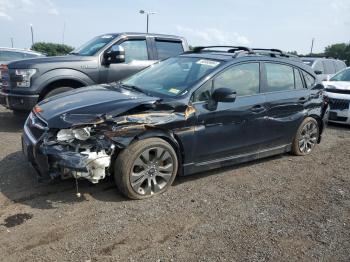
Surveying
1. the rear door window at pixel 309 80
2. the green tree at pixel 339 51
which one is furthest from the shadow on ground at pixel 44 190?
the green tree at pixel 339 51

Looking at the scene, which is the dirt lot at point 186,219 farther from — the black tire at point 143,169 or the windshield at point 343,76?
the windshield at point 343,76

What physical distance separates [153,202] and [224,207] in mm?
817

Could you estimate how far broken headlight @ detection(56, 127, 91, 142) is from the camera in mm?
4113

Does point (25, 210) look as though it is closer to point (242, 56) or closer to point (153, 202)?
point (153, 202)

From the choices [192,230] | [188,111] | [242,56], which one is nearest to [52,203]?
[192,230]

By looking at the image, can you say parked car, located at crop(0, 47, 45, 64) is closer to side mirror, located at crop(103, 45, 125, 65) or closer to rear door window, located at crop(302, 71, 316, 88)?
side mirror, located at crop(103, 45, 125, 65)

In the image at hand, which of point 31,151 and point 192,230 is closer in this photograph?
point 192,230

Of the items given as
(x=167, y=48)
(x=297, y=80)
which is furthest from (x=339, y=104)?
(x=167, y=48)

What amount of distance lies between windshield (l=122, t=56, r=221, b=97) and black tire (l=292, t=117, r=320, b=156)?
2.13m

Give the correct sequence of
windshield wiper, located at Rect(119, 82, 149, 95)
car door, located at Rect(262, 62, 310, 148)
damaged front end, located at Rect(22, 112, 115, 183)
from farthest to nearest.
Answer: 1. car door, located at Rect(262, 62, 310, 148)
2. windshield wiper, located at Rect(119, 82, 149, 95)
3. damaged front end, located at Rect(22, 112, 115, 183)

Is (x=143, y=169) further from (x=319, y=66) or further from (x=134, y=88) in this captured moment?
(x=319, y=66)

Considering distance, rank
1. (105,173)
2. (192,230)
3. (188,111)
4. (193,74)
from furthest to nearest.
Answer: (193,74) < (188,111) < (105,173) < (192,230)

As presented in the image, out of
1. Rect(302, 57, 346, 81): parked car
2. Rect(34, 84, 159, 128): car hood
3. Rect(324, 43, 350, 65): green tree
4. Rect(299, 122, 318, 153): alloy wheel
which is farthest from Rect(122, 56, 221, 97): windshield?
Rect(324, 43, 350, 65): green tree

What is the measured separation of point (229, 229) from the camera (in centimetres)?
393
